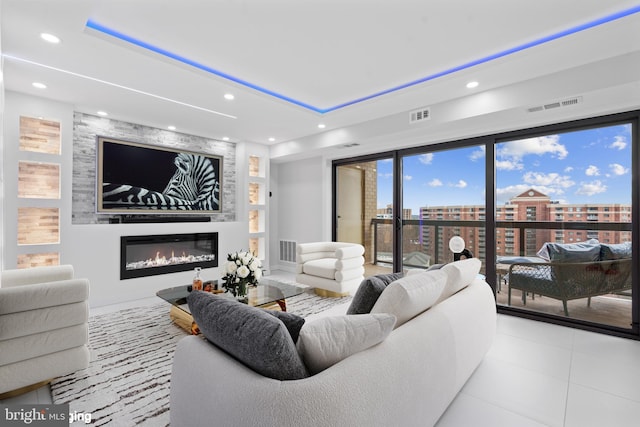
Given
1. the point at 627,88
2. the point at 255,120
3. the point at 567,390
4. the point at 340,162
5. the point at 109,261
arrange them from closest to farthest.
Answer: the point at 567,390 < the point at 627,88 < the point at 109,261 < the point at 255,120 < the point at 340,162

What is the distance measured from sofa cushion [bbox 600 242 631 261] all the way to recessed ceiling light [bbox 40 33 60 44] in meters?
5.44

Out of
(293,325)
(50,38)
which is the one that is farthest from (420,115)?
(50,38)

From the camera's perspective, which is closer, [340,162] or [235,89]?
[235,89]

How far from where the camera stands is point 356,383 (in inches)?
41.6

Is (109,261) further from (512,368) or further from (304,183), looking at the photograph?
(512,368)

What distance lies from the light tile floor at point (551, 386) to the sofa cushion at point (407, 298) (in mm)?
723

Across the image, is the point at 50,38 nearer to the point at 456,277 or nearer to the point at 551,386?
the point at 456,277

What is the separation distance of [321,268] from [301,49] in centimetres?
275

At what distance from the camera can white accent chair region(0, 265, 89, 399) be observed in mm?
1874

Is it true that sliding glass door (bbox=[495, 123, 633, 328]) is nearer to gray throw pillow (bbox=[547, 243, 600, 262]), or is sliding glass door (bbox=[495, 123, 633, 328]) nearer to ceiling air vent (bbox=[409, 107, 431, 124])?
gray throw pillow (bbox=[547, 243, 600, 262])

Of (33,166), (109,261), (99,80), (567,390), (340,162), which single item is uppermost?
(99,80)

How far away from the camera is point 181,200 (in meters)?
4.89

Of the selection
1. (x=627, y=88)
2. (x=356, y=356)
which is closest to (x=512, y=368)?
(x=356, y=356)

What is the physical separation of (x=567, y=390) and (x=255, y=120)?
14.2ft
